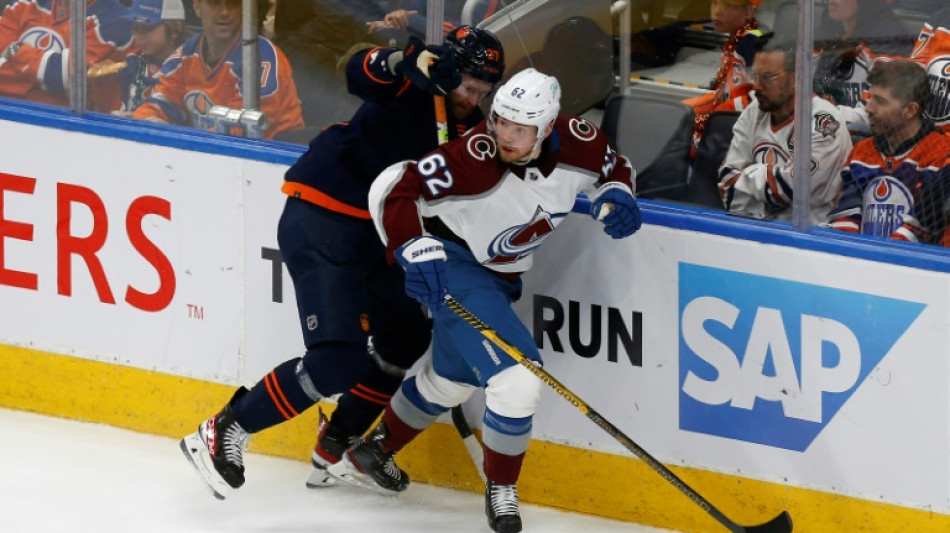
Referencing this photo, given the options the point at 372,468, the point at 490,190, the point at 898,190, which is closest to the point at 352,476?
the point at 372,468

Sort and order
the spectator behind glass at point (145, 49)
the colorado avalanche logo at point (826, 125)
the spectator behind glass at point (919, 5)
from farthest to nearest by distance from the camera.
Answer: the spectator behind glass at point (145, 49)
the colorado avalanche logo at point (826, 125)
the spectator behind glass at point (919, 5)

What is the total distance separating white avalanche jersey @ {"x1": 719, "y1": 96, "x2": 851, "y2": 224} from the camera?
4.04 meters

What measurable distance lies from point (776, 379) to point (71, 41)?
2.07 metres

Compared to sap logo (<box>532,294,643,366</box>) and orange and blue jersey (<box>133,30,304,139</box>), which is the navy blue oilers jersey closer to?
orange and blue jersey (<box>133,30,304,139</box>)

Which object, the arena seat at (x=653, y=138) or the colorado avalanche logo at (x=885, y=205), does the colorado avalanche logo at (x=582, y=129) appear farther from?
the colorado avalanche logo at (x=885, y=205)

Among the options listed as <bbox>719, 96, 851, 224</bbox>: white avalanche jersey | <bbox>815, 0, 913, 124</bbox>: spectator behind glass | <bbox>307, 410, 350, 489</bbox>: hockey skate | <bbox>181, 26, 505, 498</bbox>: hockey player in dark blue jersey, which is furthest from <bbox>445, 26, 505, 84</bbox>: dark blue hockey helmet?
<bbox>307, 410, 350, 489</bbox>: hockey skate

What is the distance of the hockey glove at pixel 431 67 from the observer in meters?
4.04

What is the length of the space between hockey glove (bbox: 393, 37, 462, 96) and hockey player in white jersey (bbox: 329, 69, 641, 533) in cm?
12

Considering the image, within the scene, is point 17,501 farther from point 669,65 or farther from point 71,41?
point 669,65

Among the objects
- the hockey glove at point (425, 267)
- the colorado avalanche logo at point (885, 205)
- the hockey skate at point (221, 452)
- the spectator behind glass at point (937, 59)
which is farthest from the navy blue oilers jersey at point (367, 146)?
the spectator behind glass at point (937, 59)

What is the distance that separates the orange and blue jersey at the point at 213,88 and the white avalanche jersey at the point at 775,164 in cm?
114

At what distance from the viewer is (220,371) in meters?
4.79

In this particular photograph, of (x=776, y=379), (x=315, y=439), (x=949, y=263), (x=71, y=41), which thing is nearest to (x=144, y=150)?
(x=71, y=41)

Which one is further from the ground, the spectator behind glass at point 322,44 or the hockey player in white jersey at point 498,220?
the spectator behind glass at point 322,44
